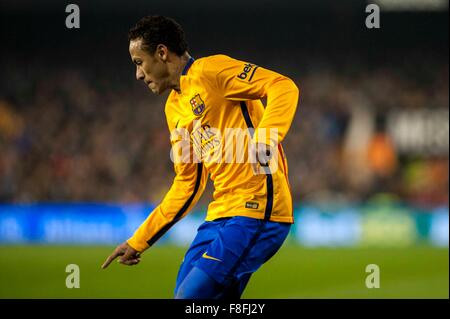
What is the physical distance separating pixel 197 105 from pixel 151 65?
0.36 m

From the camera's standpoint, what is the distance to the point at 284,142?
19.3 m

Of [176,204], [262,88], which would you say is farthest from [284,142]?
[262,88]

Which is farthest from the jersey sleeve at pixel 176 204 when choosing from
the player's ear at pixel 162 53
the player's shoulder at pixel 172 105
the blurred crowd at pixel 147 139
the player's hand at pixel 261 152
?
the blurred crowd at pixel 147 139

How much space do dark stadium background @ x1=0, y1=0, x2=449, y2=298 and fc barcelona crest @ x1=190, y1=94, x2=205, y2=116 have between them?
6078 millimetres

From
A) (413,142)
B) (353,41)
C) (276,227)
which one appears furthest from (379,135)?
(276,227)

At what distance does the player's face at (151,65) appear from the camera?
180 inches

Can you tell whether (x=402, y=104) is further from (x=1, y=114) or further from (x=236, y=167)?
(x=236, y=167)

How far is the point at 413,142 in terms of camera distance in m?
19.7

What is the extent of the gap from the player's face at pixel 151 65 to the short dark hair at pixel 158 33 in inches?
1.4

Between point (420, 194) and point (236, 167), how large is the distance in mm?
14731

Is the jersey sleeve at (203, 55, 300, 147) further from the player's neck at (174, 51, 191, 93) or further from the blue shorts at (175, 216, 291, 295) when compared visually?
the blue shorts at (175, 216, 291, 295)

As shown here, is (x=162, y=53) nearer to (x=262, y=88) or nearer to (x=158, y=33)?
(x=158, y=33)

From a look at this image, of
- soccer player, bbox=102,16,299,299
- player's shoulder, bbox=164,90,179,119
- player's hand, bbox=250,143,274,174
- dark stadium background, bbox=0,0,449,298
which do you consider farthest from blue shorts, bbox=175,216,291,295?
dark stadium background, bbox=0,0,449,298

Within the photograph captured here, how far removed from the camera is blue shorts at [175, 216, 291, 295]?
4.32 m
